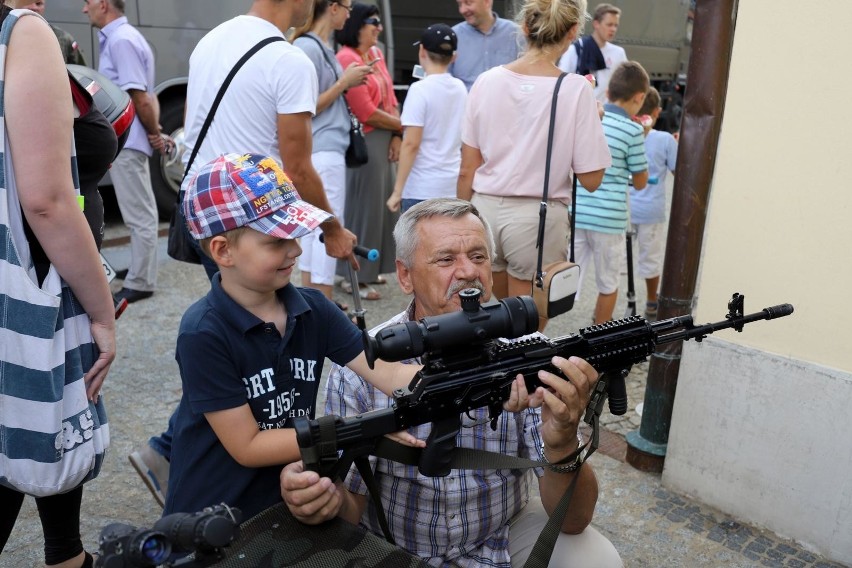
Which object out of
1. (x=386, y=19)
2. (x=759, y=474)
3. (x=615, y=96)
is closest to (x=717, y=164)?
(x=759, y=474)

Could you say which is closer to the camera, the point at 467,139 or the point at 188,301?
the point at 467,139

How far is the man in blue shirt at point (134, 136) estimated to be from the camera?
5875 mm

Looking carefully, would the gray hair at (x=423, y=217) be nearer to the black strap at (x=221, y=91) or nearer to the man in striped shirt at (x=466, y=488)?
the man in striped shirt at (x=466, y=488)

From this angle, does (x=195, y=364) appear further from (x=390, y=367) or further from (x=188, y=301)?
(x=188, y=301)

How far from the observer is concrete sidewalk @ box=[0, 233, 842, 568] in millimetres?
3230

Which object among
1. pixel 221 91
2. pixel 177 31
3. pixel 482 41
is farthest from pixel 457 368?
pixel 177 31

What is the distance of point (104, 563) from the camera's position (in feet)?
3.95

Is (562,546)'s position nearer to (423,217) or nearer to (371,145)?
(423,217)

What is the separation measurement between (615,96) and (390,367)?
3.66 metres

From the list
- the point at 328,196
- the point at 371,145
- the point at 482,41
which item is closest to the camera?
the point at 328,196

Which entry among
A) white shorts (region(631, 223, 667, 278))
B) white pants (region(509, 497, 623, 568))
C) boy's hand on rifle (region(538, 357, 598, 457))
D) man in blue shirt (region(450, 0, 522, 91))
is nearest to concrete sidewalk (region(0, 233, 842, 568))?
white pants (region(509, 497, 623, 568))

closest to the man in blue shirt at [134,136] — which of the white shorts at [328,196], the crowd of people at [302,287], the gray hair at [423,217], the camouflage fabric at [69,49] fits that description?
the white shorts at [328,196]

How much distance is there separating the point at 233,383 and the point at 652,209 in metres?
4.57

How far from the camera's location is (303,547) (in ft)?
5.87
